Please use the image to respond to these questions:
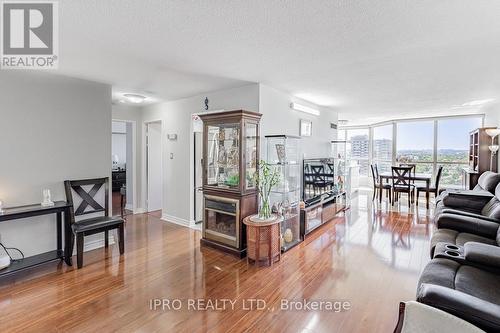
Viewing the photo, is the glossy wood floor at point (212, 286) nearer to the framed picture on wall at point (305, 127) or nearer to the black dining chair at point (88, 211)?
the black dining chair at point (88, 211)

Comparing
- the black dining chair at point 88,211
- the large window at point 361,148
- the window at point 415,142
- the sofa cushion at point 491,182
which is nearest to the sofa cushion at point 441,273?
the sofa cushion at point 491,182

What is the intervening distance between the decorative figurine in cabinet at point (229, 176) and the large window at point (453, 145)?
23.4 feet

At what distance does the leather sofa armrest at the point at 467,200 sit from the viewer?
3602mm

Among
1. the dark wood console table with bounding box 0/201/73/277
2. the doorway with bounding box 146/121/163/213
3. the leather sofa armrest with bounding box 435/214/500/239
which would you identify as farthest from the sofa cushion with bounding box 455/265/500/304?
the doorway with bounding box 146/121/163/213

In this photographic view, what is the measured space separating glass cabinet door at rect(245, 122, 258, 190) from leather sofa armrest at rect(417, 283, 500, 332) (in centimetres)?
237

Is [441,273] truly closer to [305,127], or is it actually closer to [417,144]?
[305,127]

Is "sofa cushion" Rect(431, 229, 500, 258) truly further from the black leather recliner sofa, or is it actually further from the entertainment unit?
the entertainment unit

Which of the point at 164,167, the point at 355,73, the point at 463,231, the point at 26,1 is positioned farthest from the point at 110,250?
the point at 463,231

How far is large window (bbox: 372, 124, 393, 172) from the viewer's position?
884 cm

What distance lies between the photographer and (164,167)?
531cm

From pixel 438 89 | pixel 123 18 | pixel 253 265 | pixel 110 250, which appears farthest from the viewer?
pixel 438 89

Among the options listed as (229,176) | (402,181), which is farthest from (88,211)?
(402,181)

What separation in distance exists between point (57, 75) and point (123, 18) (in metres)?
2.15

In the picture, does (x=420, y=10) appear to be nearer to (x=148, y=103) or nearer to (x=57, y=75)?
(x=57, y=75)
